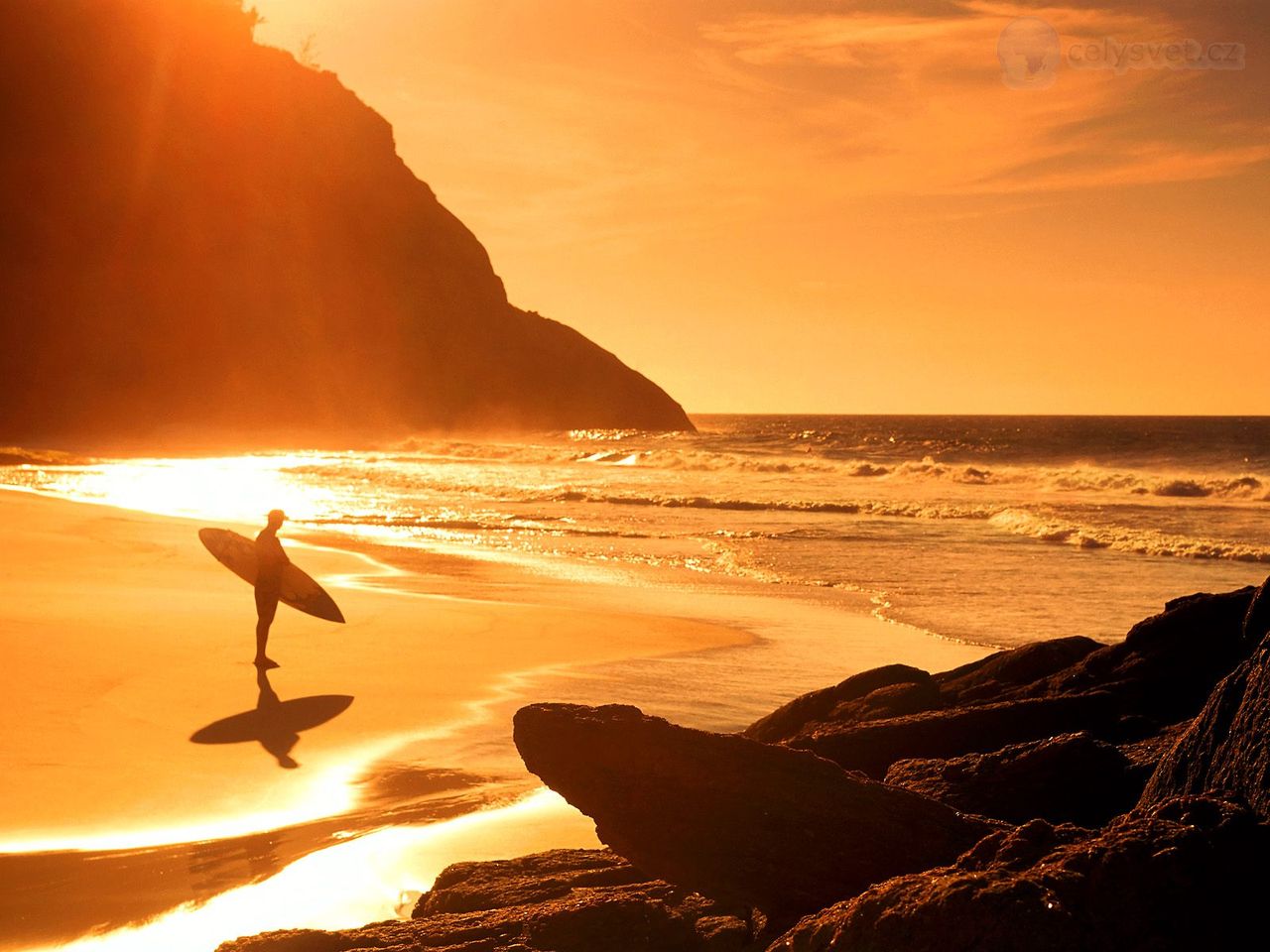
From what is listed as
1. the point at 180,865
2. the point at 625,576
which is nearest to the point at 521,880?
the point at 180,865

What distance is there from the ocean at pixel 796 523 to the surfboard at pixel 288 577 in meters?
3.56

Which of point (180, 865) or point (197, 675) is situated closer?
point (180, 865)

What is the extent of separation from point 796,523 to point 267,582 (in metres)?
16.9

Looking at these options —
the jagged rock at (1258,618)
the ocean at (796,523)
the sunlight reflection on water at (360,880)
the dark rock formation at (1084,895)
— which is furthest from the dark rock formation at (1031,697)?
the ocean at (796,523)

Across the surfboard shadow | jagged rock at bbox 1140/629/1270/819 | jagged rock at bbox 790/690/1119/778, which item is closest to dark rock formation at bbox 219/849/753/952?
jagged rock at bbox 1140/629/1270/819

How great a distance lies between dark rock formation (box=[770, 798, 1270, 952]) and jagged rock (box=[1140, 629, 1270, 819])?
1.16 ft

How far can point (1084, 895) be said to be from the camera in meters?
2.85

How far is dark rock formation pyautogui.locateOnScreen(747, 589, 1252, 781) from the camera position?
572 centimetres

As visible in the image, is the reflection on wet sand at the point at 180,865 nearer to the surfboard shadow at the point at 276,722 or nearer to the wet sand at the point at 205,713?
the wet sand at the point at 205,713

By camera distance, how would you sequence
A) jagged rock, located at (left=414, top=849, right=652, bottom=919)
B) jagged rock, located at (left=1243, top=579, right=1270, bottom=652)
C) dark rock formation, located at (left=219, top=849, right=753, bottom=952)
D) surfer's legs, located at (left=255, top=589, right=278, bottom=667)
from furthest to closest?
surfer's legs, located at (left=255, top=589, right=278, bottom=667) < jagged rock, located at (left=414, top=849, right=652, bottom=919) < jagged rock, located at (left=1243, top=579, right=1270, bottom=652) < dark rock formation, located at (left=219, top=849, right=753, bottom=952)

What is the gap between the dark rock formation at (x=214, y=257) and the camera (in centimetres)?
7544

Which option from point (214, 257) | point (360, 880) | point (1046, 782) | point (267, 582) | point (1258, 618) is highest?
point (214, 257)

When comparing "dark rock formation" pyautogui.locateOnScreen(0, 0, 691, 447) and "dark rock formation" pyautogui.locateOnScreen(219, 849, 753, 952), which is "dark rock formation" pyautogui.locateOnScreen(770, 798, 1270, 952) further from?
"dark rock formation" pyautogui.locateOnScreen(0, 0, 691, 447)

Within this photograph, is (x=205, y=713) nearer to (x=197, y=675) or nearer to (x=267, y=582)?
(x=197, y=675)
